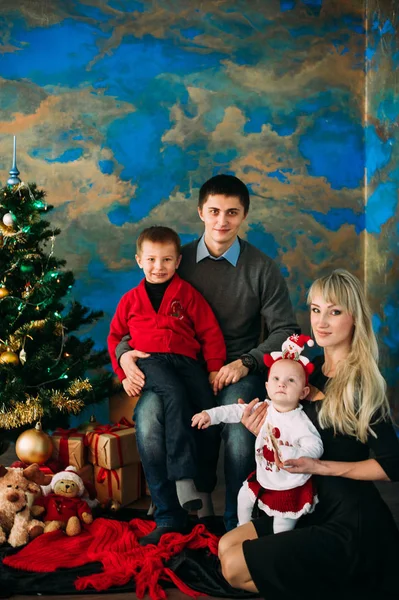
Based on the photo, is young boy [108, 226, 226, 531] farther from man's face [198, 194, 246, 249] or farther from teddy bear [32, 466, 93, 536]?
teddy bear [32, 466, 93, 536]

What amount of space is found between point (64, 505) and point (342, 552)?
1.38 m

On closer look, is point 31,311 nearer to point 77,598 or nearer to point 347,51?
point 77,598

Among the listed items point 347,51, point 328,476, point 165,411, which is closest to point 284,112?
point 347,51

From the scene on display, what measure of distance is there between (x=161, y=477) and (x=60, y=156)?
276 centimetres

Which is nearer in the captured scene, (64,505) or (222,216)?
(64,505)

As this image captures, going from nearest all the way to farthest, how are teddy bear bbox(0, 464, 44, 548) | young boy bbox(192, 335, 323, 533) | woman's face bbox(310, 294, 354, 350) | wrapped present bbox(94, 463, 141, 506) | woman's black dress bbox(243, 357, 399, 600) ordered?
1. woman's black dress bbox(243, 357, 399, 600)
2. young boy bbox(192, 335, 323, 533)
3. woman's face bbox(310, 294, 354, 350)
4. teddy bear bbox(0, 464, 44, 548)
5. wrapped present bbox(94, 463, 141, 506)

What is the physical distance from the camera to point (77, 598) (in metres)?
2.41

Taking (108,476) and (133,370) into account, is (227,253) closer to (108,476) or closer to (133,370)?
(133,370)

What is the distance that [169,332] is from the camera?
298 centimetres

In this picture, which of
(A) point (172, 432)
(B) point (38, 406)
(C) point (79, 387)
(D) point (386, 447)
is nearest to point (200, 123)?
(C) point (79, 387)

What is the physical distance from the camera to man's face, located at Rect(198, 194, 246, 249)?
306 cm

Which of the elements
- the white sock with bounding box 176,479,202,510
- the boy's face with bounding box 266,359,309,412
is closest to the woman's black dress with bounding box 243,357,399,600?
the boy's face with bounding box 266,359,309,412

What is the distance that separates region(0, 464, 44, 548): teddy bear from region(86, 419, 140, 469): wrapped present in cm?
38

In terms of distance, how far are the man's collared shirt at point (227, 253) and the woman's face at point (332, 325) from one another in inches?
37.0
